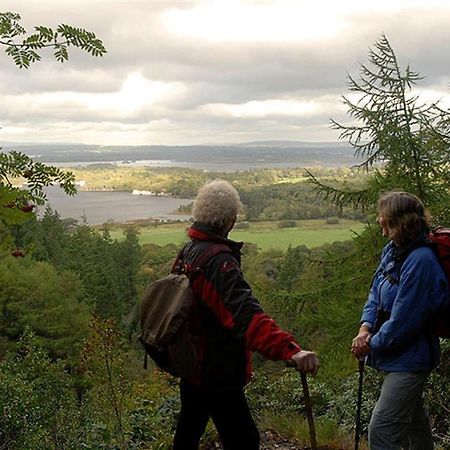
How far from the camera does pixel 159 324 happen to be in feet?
8.38

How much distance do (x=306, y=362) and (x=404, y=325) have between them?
0.57m

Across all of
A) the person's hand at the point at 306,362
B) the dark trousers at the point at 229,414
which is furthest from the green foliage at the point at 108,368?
the person's hand at the point at 306,362

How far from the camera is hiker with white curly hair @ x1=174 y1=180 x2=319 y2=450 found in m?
2.33

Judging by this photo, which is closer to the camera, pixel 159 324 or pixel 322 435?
pixel 159 324

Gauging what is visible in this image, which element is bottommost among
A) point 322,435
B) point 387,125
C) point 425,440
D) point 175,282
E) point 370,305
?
point 322,435

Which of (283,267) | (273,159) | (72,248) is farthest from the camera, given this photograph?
(273,159)

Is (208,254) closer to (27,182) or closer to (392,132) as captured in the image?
(27,182)

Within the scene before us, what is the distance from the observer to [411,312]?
8.24ft

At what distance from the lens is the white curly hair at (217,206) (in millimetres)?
2588

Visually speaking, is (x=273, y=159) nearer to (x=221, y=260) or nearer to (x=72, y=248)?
(x=72, y=248)

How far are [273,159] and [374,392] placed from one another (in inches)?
3110

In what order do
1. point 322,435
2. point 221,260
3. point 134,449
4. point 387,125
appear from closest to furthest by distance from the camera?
point 221,260 < point 134,449 < point 322,435 < point 387,125

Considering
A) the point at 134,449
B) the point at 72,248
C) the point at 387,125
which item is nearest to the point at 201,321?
the point at 134,449

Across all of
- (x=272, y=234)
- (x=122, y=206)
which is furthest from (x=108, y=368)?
(x=122, y=206)
